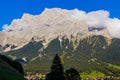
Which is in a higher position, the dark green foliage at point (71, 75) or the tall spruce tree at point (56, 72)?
the dark green foliage at point (71, 75)

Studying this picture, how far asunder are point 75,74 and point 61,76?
68.3ft

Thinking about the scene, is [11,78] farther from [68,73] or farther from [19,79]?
[68,73]

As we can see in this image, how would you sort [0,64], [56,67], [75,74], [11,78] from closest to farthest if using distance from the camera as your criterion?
[11,78] → [56,67] → [0,64] → [75,74]

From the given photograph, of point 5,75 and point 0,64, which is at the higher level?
point 0,64

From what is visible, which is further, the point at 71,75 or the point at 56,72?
the point at 71,75

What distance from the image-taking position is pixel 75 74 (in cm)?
10512

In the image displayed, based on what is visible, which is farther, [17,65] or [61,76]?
[17,65]

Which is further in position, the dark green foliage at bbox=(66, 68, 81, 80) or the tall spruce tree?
the dark green foliage at bbox=(66, 68, 81, 80)

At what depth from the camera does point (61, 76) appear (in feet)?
278

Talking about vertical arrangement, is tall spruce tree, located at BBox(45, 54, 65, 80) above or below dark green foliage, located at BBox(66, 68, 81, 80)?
below

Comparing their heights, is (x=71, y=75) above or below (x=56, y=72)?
above

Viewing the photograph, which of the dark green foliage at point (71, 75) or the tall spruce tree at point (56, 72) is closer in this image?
the tall spruce tree at point (56, 72)

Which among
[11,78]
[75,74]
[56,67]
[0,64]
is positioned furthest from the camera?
[75,74]

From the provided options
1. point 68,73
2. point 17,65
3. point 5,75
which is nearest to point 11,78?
point 5,75
